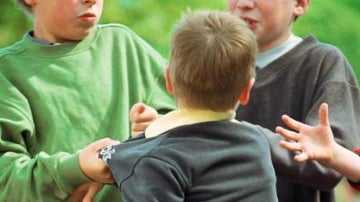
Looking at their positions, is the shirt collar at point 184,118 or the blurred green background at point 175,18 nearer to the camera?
the shirt collar at point 184,118

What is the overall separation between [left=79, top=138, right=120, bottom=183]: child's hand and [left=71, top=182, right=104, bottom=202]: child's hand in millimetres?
77

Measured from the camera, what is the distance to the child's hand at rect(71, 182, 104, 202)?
8.13 feet

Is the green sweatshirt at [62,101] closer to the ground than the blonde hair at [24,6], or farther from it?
closer to the ground

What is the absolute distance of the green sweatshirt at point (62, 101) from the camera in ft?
8.23

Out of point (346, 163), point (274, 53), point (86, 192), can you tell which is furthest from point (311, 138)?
point (86, 192)

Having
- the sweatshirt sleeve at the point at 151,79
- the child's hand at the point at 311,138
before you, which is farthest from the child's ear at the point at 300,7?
the child's hand at the point at 311,138

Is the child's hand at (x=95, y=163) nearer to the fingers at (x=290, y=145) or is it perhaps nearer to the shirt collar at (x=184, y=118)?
the shirt collar at (x=184, y=118)

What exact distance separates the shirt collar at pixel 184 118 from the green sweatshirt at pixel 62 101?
1.08 ft

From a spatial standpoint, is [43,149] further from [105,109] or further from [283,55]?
[283,55]

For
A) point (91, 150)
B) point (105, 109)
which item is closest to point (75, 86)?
point (105, 109)

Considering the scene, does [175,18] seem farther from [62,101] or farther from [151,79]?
[62,101]

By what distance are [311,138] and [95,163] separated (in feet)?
1.68

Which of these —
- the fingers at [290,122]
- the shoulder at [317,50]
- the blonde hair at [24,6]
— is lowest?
the fingers at [290,122]

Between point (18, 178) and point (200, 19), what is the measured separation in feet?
2.09
